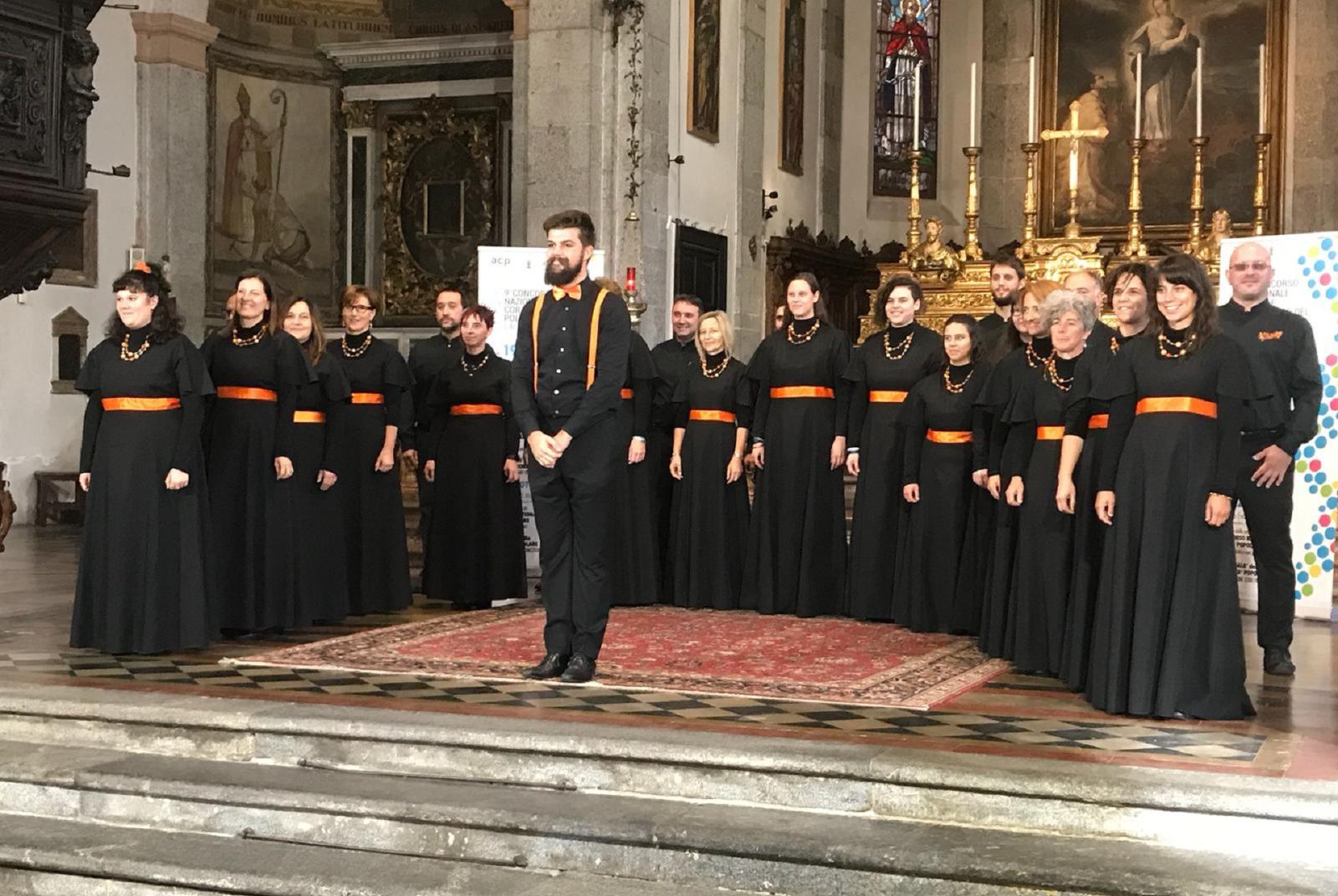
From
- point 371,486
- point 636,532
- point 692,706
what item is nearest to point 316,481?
point 371,486

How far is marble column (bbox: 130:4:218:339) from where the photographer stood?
1631 cm

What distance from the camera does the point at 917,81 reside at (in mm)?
19969

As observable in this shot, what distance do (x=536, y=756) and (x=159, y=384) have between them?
294cm

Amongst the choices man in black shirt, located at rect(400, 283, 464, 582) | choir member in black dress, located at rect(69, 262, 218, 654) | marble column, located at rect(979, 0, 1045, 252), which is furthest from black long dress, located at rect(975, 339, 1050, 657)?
marble column, located at rect(979, 0, 1045, 252)

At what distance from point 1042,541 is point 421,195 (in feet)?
38.3

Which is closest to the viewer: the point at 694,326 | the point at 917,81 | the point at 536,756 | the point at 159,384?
the point at 536,756

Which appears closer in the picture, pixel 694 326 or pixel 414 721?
pixel 414 721

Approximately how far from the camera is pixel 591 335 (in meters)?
6.98

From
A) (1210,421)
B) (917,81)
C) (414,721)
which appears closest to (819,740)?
(414,721)

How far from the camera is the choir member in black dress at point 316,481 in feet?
28.9

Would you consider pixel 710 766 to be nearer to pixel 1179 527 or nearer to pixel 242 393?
pixel 1179 527

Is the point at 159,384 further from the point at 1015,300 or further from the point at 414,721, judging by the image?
the point at 1015,300

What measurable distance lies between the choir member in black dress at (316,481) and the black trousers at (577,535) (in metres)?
2.25

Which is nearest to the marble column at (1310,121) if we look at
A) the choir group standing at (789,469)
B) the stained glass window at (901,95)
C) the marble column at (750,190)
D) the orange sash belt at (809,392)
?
the stained glass window at (901,95)
